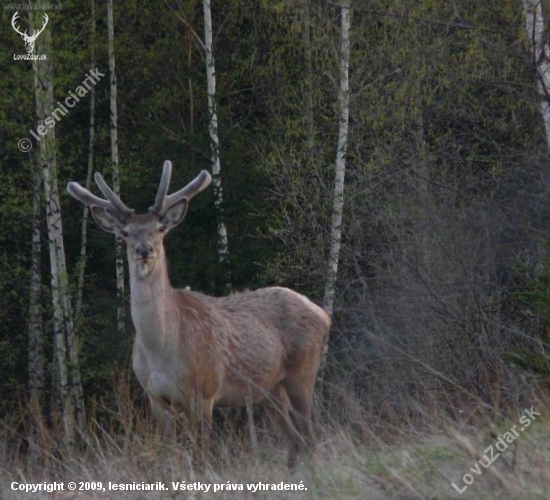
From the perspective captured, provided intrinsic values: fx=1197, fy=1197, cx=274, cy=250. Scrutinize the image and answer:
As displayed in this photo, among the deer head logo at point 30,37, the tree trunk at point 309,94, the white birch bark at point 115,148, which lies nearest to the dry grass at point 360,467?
the white birch bark at point 115,148

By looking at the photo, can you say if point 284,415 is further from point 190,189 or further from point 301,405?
point 190,189

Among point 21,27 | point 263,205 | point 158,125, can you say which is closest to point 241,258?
point 263,205

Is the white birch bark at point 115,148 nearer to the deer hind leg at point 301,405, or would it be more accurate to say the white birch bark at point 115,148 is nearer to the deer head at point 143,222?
the deer hind leg at point 301,405

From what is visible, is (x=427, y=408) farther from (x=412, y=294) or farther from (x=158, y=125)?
(x=158, y=125)

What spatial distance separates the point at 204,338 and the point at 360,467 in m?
3.63

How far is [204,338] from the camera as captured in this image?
1009cm

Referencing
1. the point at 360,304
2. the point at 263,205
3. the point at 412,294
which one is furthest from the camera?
the point at 263,205

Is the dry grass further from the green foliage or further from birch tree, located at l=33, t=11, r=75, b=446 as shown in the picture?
birch tree, located at l=33, t=11, r=75, b=446

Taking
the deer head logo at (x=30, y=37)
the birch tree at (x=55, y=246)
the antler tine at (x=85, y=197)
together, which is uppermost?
the deer head logo at (x=30, y=37)

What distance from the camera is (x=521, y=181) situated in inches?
621

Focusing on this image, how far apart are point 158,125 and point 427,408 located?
15.0m

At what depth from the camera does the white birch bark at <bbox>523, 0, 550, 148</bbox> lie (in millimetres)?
11055

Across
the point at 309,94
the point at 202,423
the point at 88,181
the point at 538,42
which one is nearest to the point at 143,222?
the point at 202,423

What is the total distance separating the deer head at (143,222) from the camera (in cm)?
972
